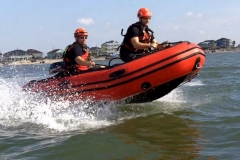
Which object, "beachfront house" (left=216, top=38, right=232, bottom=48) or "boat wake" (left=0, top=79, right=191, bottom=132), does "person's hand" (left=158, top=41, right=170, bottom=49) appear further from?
"beachfront house" (left=216, top=38, right=232, bottom=48)

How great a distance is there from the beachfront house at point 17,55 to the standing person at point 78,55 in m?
82.4

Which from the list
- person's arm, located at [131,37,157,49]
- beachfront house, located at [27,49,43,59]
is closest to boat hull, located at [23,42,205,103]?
person's arm, located at [131,37,157,49]

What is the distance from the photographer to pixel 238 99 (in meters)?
8.51

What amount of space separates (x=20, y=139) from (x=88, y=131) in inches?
40.8

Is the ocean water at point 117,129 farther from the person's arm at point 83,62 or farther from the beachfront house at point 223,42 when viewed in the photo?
the beachfront house at point 223,42

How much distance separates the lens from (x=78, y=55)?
24.7 feet

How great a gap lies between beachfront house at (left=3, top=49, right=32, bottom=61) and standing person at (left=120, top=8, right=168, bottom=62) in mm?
83062

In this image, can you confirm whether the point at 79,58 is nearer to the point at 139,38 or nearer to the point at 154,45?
the point at 139,38

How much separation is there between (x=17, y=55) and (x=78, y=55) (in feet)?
281

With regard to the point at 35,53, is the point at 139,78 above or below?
below

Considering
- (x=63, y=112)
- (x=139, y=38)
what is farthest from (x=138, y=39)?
(x=63, y=112)

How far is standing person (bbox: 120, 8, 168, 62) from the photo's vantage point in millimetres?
7227

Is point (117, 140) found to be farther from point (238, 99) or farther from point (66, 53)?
point (238, 99)

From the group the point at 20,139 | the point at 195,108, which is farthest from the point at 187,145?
the point at 195,108
